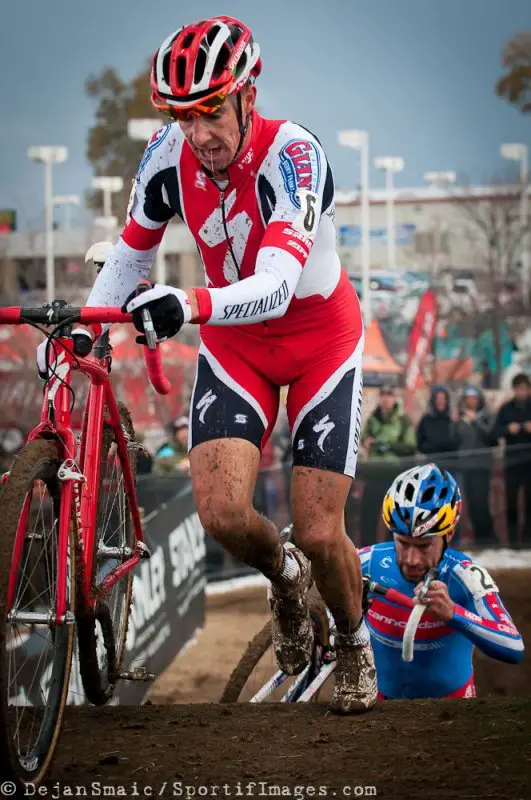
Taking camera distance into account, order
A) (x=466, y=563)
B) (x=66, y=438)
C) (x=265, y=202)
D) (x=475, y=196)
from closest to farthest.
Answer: (x=66, y=438) < (x=265, y=202) < (x=466, y=563) < (x=475, y=196)

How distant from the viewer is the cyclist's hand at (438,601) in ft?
21.0

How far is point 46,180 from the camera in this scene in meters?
19.7

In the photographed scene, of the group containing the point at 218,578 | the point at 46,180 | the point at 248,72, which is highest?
the point at 46,180

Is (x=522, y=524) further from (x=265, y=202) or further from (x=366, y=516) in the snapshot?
(x=265, y=202)

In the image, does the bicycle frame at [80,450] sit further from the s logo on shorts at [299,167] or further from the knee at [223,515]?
the s logo on shorts at [299,167]

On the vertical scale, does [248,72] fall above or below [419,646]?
above

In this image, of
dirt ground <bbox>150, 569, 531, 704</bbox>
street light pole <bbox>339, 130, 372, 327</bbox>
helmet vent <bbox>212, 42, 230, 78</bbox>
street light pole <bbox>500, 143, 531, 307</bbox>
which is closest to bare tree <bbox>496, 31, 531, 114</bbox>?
street light pole <bbox>500, 143, 531, 307</bbox>

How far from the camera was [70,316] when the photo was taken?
4543mm

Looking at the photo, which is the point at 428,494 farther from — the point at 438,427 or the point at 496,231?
the point at 496,231

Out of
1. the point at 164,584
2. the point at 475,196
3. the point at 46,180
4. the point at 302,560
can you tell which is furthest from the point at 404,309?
the point at 302,560

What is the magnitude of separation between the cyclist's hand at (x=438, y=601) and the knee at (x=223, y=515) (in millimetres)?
1673

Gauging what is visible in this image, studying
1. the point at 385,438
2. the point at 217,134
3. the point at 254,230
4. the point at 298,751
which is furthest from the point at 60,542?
the point at 385,438

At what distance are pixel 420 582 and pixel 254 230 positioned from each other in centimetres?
250

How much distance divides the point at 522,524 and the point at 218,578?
3944 mm
